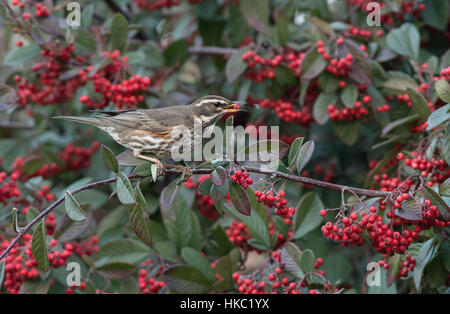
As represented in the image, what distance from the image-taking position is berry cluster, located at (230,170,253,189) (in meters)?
2.67

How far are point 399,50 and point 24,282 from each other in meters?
2.94

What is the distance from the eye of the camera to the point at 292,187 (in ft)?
16.6

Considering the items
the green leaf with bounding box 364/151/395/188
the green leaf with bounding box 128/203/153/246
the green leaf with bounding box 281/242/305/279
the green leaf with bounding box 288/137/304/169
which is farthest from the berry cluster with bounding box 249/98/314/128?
the green leaf with bounding box 128/203/153/246

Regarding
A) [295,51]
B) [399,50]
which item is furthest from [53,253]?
[399,50]

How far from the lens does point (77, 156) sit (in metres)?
5.26

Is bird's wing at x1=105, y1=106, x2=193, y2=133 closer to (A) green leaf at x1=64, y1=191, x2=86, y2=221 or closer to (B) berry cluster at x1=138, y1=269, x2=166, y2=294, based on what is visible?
(B) berry cluster at x1=138, y1=269, x2=166, y2=294

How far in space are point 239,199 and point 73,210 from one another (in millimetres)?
794

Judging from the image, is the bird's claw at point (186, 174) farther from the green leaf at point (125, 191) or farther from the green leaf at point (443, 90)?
the green leaf at point (443, 90)

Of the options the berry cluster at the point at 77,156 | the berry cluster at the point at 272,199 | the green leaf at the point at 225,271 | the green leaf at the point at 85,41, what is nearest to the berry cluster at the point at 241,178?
the berry cluster at the point at 272,199

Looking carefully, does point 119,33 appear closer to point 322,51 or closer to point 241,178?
point 322,51

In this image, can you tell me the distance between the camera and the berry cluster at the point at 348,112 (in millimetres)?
3912

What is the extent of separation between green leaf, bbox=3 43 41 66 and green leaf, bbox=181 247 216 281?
6.24 feet

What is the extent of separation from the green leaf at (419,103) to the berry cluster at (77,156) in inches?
117

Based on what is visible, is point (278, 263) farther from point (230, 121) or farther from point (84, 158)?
point (84, 158)
